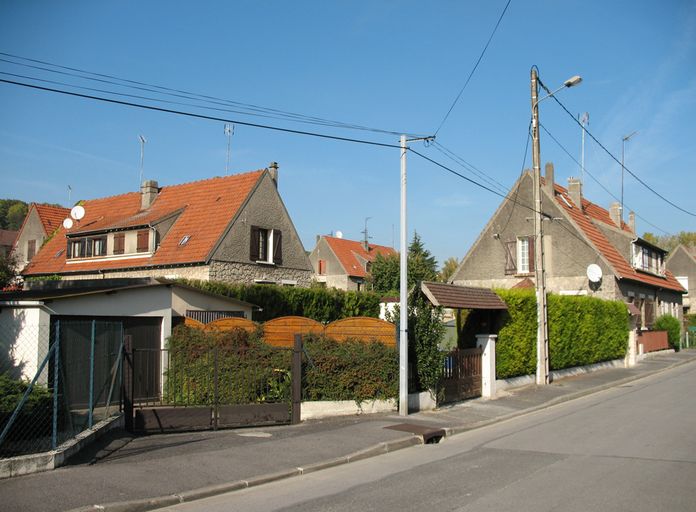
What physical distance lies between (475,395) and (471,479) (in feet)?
30.8

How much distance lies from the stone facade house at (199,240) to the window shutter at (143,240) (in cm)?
5

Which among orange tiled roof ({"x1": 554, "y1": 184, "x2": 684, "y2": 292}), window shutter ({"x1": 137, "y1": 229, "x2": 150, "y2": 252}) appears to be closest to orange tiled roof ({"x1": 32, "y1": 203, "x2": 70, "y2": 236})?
window shutter ({"x1": 137, "y1": 229, "x2": 150, "y2": 252})

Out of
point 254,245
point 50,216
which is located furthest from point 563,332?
point 50,216

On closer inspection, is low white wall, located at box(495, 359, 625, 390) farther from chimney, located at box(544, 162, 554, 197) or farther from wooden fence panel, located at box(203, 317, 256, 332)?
chimney, located at box(544, 162, 554, 197)

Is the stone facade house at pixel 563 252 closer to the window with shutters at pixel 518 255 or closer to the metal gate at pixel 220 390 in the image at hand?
the window with shutters at pixel 518 255

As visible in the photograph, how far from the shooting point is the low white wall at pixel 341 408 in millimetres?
13766

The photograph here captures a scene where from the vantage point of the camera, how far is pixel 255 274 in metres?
31.4

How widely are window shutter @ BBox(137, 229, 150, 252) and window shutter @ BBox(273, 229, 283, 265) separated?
20.5 feet

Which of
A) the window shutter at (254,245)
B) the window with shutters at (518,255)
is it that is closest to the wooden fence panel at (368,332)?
the window shutter at (254,245)

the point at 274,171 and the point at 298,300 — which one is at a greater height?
the point at 274,171

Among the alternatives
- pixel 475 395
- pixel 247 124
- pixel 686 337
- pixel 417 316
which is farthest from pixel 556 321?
pixel 686 337

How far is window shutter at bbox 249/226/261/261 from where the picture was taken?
31.3 meters

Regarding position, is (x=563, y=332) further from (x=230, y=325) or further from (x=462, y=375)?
(x=230, y=325)

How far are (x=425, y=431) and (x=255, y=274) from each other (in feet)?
65.4
